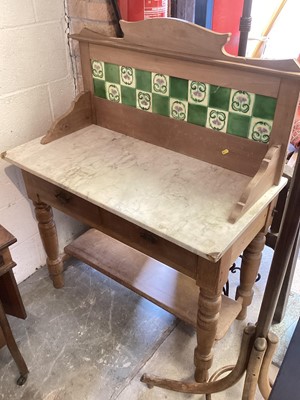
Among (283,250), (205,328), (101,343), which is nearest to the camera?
(283,250)

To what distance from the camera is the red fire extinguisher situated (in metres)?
1.33

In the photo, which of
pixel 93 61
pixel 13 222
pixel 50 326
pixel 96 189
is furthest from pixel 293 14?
pixel 50 326

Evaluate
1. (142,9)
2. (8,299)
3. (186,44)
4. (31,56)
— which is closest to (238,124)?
(186,44)

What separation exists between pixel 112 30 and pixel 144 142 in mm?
447

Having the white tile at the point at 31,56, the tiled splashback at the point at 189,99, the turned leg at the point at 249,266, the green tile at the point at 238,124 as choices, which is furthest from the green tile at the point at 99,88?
the turned leg at the point at 249,266

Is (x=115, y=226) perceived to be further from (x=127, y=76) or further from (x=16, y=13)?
(x=16, y=13)

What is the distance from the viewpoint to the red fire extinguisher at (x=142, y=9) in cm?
133

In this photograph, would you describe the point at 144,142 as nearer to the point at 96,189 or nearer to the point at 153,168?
the point at 153,168

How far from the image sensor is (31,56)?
1.47m

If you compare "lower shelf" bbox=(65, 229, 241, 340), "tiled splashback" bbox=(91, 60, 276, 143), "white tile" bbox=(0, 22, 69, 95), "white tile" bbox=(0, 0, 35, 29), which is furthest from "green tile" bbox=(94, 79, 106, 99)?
"lower shelf" bbox=(65, 229, 241, 340)

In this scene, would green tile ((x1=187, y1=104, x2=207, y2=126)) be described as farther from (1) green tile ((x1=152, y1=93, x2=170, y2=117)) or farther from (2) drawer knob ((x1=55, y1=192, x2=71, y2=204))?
(2) drawer knob ((x1=55, y1=192, x2=71, y2=204))

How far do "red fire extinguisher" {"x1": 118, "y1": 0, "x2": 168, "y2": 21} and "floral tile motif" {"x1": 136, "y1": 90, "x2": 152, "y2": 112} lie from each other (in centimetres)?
27

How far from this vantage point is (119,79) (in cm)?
141

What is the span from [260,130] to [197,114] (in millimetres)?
224
